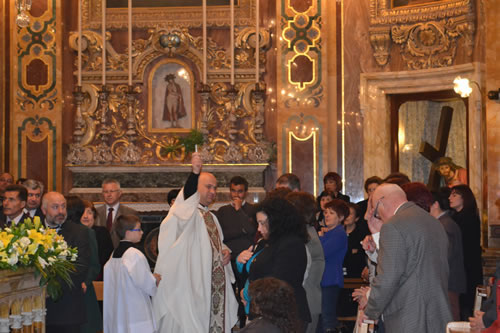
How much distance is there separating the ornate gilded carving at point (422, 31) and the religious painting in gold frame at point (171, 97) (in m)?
2.83

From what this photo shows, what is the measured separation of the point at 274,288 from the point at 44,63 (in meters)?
8.20

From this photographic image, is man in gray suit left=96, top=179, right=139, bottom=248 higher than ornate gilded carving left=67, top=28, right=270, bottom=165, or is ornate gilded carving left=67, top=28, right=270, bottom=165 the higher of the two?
ornate gilded carving left=67, top=28, right=270, bottom=165

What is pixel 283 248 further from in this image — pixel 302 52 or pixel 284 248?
pixel 302 52

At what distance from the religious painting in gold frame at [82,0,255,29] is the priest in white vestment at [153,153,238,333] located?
4.93 meters

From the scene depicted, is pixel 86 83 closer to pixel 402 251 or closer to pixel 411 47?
pixel 411 47

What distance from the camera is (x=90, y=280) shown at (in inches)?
270

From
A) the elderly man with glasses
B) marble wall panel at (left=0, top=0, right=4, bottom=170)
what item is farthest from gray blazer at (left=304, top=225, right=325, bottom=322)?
marble wall panel at (left=0, top=0, right=4, bottom=170)

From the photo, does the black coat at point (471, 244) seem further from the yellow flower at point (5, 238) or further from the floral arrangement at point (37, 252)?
the yellow flower at point (5, 238)

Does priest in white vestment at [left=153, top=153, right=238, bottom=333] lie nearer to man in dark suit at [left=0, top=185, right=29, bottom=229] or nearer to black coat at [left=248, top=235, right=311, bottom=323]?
man in dark suit at [left=0, top=185, right=29, bottom=229]

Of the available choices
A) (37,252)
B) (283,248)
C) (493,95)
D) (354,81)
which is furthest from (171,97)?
(37,252)

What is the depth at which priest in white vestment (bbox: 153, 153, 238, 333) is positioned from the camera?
7402 mm

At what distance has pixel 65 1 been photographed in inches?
470

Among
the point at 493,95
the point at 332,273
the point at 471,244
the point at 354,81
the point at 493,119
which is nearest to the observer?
the point at 332,273

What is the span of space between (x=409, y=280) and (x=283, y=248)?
0.92m
